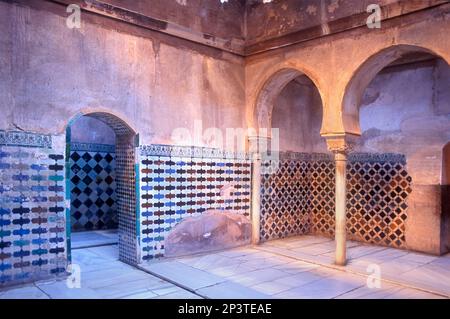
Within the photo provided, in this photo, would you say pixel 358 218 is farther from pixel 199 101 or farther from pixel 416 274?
Answer: pixel 199 101

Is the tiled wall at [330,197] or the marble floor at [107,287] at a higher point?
the tiled wall at [330,197]

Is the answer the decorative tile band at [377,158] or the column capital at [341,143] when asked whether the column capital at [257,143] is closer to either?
the column capital at [341,143]

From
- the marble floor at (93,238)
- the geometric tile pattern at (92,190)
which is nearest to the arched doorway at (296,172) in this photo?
the marble floor at (93,238)

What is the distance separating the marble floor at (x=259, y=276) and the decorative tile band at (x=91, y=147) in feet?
8.87

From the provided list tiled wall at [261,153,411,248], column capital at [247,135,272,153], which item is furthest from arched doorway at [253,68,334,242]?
column capital at [247,135,272,153]

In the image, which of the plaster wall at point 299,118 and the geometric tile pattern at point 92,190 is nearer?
the plaster wall at point 299,118

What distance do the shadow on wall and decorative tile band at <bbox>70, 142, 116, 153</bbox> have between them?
3794 millimetres

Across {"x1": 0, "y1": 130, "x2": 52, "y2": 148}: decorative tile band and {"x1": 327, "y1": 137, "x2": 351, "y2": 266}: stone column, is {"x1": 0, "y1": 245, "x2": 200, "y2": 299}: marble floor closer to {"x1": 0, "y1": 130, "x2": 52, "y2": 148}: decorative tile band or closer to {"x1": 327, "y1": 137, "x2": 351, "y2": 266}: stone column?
{"x1": 0, "y1": 130, "x2": 52, "y2": 148}: decorative tile band

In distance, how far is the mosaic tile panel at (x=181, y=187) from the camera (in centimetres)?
548

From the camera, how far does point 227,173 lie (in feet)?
21.3

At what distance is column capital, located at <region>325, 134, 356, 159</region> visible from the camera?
18.1 ft

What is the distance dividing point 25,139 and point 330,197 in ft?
18.3

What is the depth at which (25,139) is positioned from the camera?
443 centimetres
